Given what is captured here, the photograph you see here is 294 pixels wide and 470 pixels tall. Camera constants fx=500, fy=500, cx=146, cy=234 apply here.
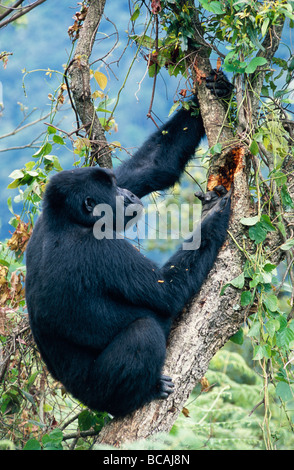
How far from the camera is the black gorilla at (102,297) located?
364 centimetres

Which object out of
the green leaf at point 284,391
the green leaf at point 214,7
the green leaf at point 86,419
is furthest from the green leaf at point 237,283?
the green leaf at point 214,7

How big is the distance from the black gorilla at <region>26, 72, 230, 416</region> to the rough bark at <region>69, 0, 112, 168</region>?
2.52 feet

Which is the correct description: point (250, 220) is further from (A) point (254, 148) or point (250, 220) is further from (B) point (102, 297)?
(B) point (102, 297)

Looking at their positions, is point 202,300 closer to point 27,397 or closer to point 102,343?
point 102,343

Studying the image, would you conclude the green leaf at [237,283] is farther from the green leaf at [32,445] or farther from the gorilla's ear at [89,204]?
the green leaf at [32,445]

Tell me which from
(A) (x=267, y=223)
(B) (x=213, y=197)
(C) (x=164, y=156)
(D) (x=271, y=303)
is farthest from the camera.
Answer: (C) (x=164, y=156)

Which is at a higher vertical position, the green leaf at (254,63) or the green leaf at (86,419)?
the green leaf at (254,63)

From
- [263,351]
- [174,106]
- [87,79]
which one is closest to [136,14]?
[87,79]

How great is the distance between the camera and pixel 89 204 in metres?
4.08

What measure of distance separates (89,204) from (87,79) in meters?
1.20

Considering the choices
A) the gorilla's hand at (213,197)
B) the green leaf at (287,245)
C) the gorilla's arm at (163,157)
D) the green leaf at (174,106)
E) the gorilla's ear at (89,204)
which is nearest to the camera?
the green leaf at (287,245)

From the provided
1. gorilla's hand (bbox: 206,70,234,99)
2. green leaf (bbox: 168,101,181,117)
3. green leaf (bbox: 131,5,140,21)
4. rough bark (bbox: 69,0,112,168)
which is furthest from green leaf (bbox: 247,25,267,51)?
rough bark (bbox: 69,0,112,168)

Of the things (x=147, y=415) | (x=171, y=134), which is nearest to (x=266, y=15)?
(x=171, y=134)

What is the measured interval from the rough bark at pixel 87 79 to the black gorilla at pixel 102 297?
769 millimetres
